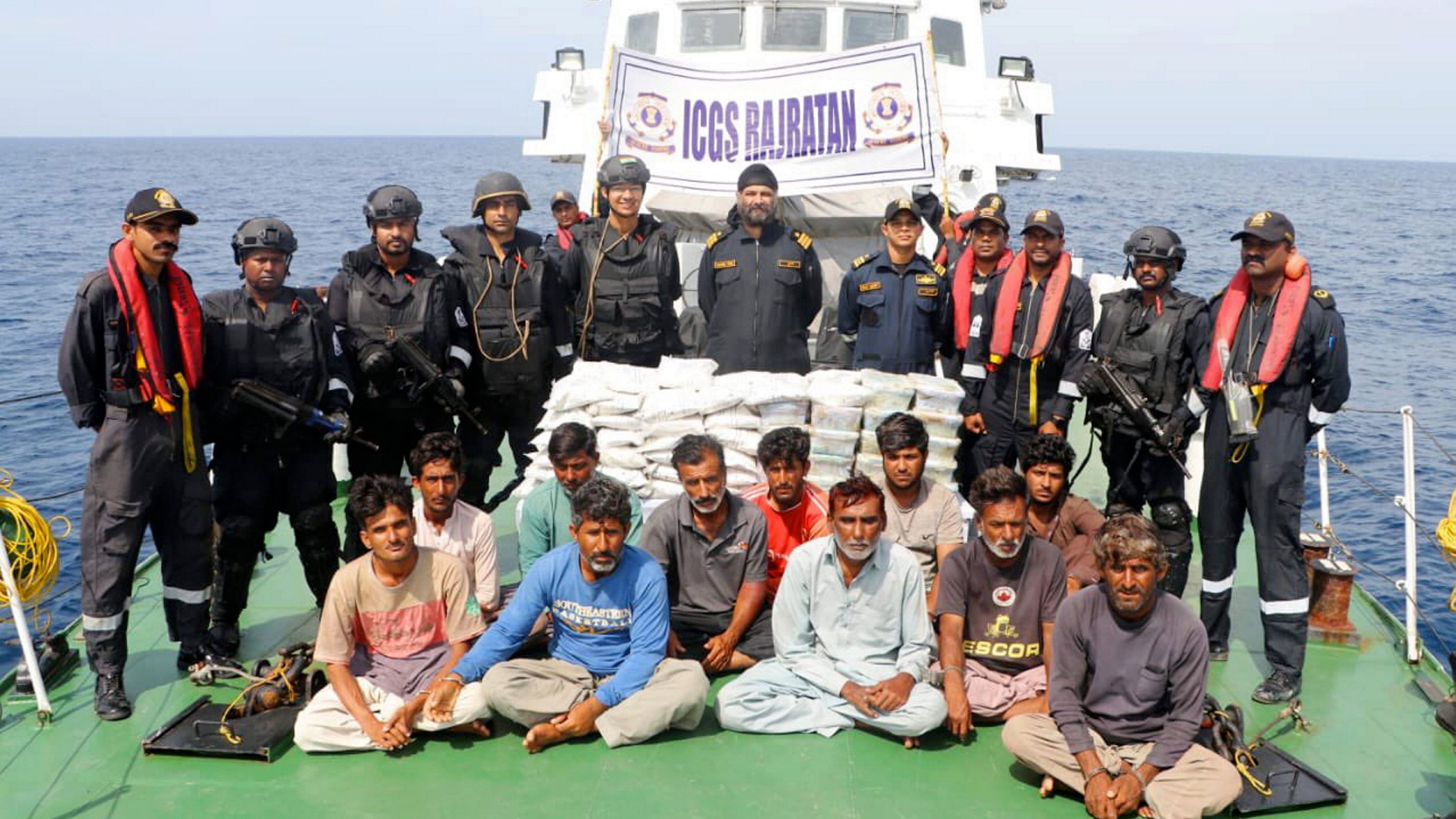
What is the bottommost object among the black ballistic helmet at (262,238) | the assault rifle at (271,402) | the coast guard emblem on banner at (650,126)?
the assault rifle at (271,402)

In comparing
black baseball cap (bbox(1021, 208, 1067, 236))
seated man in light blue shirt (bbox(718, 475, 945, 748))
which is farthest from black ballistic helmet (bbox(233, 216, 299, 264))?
black baseball cap (bbox(1021, 208, 1067, 236))

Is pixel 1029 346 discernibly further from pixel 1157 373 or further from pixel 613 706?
pixel 613 706

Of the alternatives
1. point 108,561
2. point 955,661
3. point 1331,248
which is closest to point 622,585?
point 955,661

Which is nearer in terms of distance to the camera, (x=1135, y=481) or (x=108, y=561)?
(x=108, y=561)

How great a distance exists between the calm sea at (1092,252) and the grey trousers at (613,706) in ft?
12.9

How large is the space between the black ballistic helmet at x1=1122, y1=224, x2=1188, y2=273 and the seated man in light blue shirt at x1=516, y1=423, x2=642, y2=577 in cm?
299

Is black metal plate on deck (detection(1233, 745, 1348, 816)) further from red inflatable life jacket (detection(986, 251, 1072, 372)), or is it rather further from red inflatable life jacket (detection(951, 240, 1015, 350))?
red inflatable life jacket (detection(951, 240, 1015, 350))

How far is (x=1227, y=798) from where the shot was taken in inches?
195

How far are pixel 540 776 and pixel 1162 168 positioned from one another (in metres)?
161

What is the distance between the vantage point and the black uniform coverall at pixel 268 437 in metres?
6.33

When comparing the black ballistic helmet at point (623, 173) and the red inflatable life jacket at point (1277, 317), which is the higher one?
the black ballistic helmet at point (623, 173)

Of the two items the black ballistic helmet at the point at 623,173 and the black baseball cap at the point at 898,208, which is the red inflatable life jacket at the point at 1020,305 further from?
the black ballistic helmet at the point at 623,173

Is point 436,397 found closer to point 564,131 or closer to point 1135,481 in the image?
point 1135,481

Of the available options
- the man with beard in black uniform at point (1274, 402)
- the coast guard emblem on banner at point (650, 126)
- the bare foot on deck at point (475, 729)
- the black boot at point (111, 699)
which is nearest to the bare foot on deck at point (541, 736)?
the bare foot on deck at point (475, 729)
